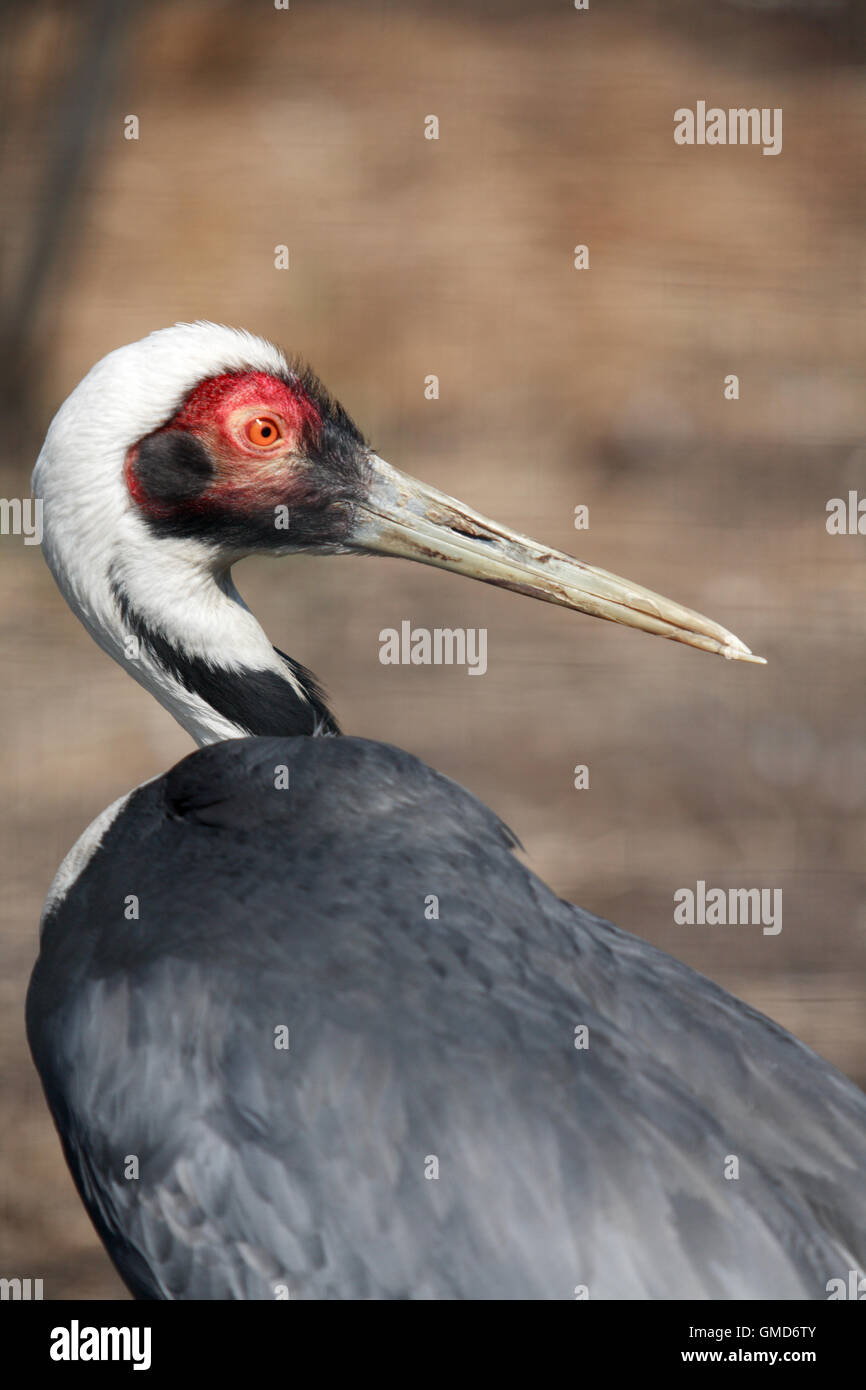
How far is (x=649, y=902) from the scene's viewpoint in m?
2.95

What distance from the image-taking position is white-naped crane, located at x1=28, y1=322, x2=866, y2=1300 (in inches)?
43.1

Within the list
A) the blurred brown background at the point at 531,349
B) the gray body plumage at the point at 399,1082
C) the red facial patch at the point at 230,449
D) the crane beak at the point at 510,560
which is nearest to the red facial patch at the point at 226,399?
the red facial patch at the point at 230,449

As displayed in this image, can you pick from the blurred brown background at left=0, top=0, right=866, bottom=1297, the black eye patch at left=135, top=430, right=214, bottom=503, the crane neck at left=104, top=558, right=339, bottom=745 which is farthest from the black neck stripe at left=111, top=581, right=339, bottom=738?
the blurred brown background at left=0, top=0, right=866, bottom=1297

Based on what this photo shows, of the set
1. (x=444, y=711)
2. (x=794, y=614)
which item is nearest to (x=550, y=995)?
(x=444, y=711)

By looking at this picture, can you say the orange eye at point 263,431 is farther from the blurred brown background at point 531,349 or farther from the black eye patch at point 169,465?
the blurred brown background at point 531,349

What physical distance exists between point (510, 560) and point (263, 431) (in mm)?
293

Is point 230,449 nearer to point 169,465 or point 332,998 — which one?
point 169,465

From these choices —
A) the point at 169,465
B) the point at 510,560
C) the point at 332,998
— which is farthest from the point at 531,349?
the point at 332,998

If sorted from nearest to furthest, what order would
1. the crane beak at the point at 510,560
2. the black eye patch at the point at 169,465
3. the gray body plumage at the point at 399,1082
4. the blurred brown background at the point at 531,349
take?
the gray body plumage at the point at 399,1082 → the black eye patch at the point at 169,465 → the crane beak at the point at 510,560 → the blurred brown background at the point at 531,349

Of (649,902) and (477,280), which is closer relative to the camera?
(649,902)

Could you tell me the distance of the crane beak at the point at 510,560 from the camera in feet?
4.93

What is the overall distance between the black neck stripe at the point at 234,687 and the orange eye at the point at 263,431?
0.20 metres

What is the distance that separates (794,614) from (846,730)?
16.8 inches
